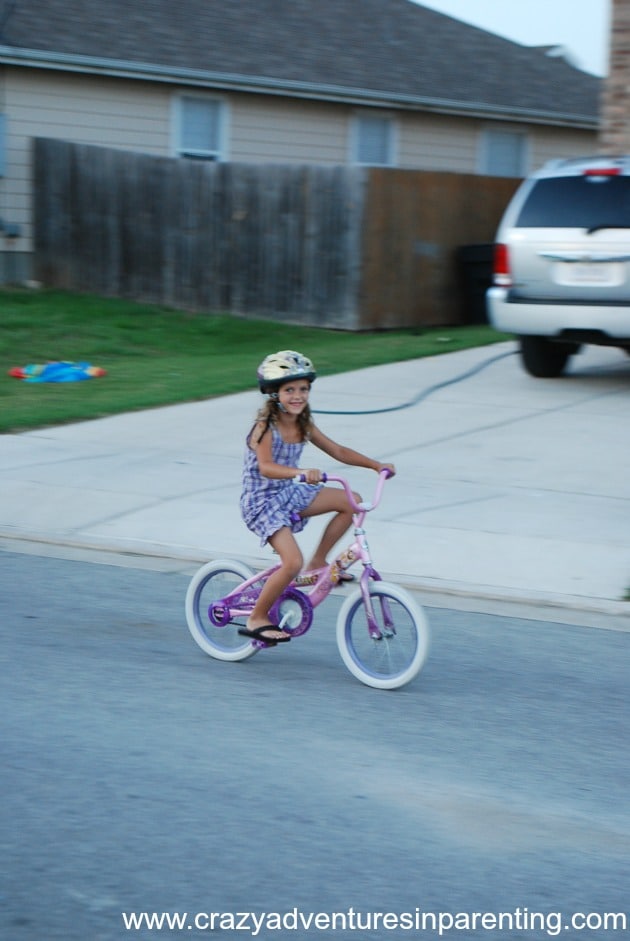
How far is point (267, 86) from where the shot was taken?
73.5ft

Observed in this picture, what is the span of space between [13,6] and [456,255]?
774 cm

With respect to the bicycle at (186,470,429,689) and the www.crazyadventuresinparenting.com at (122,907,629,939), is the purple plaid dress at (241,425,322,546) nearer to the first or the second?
the bicycle at (186,470,429,689)

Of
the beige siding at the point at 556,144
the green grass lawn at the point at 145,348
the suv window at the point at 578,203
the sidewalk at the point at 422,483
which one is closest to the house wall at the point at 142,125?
the green grass lawn at the point at 145,348

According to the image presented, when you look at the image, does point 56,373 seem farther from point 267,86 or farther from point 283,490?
point 267,86

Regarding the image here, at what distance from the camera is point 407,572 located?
8.23m

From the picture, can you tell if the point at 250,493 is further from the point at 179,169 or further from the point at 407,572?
the point at 179,169

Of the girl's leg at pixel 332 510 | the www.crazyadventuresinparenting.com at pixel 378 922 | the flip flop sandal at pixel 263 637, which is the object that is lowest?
the flip flop sandal at pixel 263 637

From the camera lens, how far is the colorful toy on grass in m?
14.8

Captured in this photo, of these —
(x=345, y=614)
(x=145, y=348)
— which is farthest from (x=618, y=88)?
(x=345, y=614)

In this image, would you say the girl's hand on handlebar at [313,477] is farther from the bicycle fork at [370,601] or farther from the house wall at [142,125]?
the house wall at [142,125]

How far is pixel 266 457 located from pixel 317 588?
675 millimetres

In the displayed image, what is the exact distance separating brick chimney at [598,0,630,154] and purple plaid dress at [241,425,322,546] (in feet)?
36.7

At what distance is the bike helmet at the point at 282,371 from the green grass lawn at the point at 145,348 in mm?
6588

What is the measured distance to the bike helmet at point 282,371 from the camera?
6074mm
